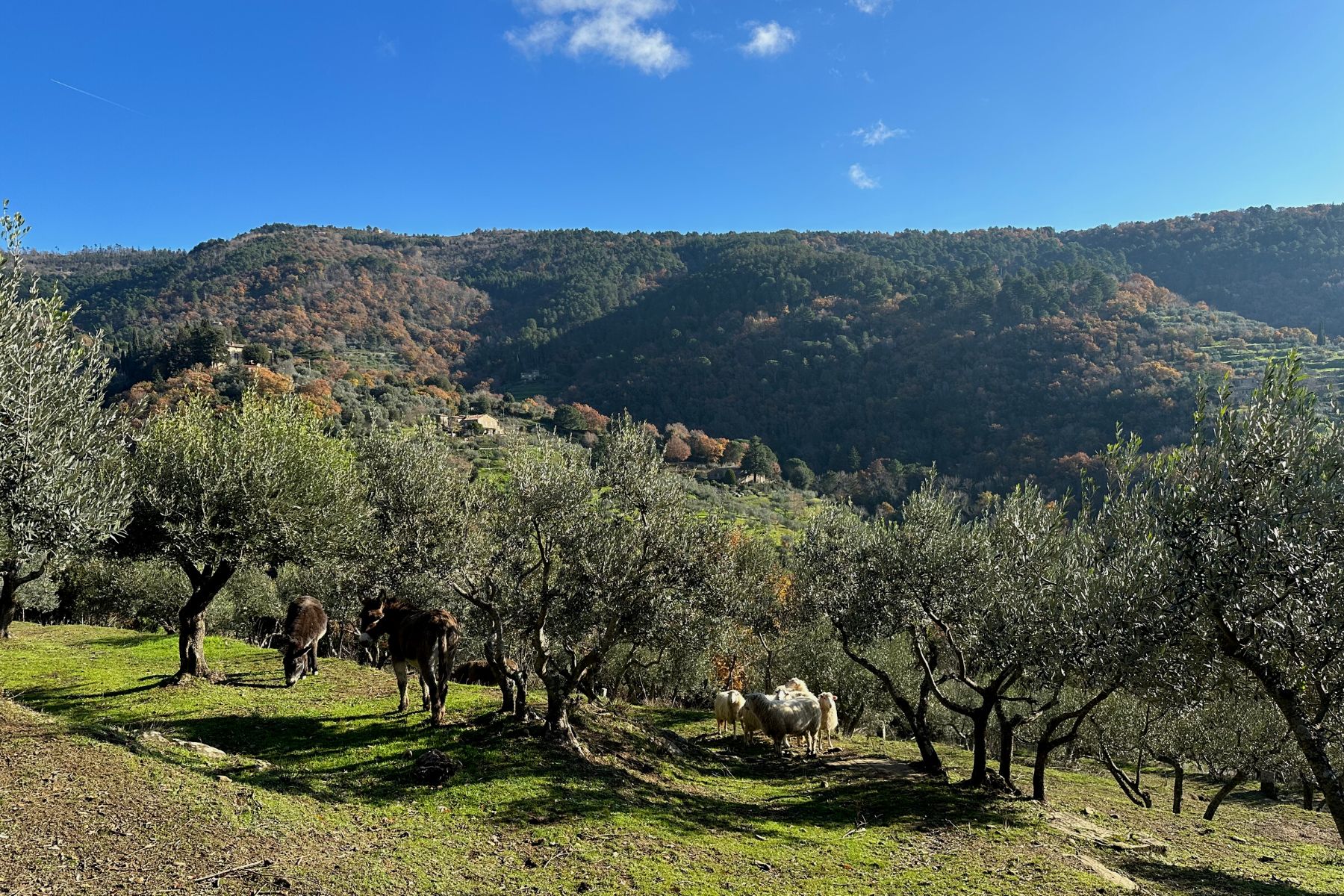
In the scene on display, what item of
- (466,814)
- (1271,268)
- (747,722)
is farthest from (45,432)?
(1271,268)

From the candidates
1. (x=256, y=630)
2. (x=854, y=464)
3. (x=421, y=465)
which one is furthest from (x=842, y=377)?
(x=421, y=465)

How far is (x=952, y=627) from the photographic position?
20.9m

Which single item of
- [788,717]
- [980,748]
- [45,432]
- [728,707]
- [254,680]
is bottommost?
[728,707]

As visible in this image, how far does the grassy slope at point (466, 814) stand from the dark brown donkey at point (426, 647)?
0.95 metres

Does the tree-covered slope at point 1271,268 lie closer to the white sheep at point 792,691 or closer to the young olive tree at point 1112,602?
the white sheep at point 792,691

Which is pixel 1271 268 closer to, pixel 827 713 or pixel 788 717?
pixel 827 713

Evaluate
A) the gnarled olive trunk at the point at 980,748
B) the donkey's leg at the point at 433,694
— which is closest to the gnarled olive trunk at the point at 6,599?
the donkey's leg at the point at 433,694

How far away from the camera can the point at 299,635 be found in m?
20.9

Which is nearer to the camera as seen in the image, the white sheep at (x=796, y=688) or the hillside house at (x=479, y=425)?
the white sheep at (x=796, y=688)

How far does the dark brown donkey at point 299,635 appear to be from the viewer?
20.7 metres

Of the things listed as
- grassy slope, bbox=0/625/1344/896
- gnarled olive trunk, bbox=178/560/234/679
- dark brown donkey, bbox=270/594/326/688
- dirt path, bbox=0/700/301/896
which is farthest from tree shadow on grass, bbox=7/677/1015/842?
dark brown donkey, bbox=270/594/326/688

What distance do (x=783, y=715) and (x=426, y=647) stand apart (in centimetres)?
1363

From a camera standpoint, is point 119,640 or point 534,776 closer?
point 534,776

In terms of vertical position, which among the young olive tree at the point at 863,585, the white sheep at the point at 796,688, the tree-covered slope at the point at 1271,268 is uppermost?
the tree-covered slope at the point at 1271,268
